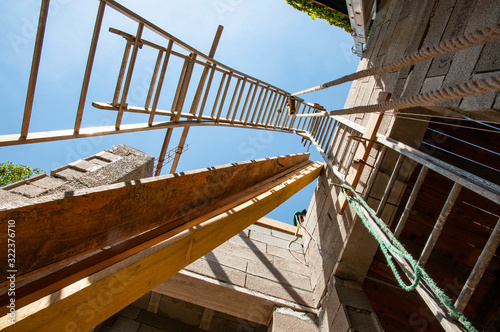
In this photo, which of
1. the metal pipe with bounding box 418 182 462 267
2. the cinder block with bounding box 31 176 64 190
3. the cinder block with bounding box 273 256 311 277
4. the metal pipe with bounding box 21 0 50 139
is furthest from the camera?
the cinder block with bounding box 273 256 311 277

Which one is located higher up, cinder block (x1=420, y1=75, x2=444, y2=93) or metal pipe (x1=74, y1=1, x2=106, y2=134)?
cinder block (x1=420, y1=75, x2=444, y2=93)

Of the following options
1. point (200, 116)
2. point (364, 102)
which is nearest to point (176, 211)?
point (200, 116)

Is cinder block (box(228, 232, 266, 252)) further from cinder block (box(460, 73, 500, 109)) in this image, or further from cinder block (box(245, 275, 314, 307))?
cinder block (box(460, 73, 500, 109))

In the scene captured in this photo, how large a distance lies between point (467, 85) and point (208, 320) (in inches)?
210

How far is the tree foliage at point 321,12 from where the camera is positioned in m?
8.90

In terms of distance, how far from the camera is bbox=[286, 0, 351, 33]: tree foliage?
8902 mm

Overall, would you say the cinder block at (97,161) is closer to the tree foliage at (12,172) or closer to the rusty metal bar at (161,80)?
the rusty metal bar at (161,80)

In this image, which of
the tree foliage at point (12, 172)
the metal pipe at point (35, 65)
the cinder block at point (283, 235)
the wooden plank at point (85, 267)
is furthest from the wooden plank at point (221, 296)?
the tree foliage at point (12, 172)

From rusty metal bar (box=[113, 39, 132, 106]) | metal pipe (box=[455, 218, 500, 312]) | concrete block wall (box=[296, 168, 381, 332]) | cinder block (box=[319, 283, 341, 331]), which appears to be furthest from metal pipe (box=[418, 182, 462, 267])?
rusty metal bar (box=[113, 39, 132, 106])

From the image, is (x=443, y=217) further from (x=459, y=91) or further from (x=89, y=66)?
(x=89, y=66)

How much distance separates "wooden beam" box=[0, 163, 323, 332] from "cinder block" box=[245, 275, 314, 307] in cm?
244

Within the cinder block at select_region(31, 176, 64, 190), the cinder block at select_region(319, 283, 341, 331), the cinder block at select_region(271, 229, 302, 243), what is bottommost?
the cinder block at select_region(271, 229, 302, 243)

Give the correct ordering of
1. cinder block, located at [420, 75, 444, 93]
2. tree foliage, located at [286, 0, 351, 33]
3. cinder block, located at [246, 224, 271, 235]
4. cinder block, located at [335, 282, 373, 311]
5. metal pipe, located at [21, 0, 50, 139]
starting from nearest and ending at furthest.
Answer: metal pipe, located at [21, 0, 50, 139] → cinder block, located at [420, 75, 444, 93] → cinder block, located at [335, 282, 373, 311] → cinder block, located at [246, 224, 271, 235] → tree foliage, located at [286, 0, 351, 33]

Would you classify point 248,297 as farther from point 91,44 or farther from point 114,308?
point 91,44
